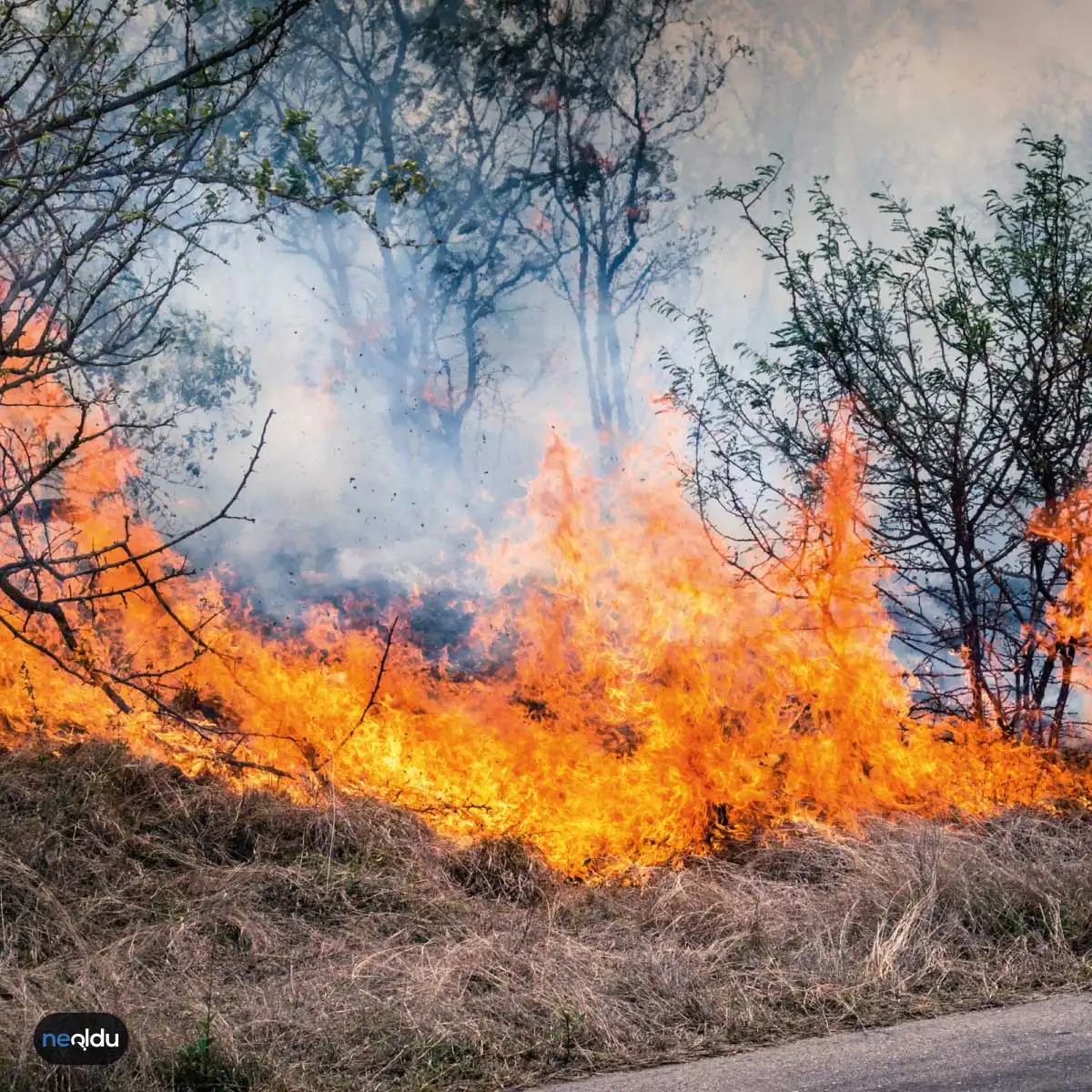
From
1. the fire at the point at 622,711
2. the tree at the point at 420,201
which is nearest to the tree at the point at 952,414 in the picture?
the fire at the point at 622,711

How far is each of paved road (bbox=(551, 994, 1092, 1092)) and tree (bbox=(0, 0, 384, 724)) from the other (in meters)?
3.57

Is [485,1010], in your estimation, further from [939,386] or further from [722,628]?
[939,386]

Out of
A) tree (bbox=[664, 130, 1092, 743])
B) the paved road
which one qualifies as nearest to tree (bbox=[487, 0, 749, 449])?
tree (bbox=[664, 130, 1092, 743])

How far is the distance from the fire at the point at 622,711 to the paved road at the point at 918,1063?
294cm

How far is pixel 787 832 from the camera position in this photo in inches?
305

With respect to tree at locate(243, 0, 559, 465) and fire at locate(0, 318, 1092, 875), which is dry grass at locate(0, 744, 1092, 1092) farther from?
tree at locate(243, 0, 559, 465)

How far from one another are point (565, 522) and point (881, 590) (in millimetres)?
2798

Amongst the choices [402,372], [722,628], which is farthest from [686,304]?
[722,628]

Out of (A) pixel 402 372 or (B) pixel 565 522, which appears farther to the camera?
(A) pixel 402 372

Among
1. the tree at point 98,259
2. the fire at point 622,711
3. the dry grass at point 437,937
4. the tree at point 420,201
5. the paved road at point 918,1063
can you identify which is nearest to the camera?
Answer: the paved road at point 918,1063

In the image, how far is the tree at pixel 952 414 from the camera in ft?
30.3

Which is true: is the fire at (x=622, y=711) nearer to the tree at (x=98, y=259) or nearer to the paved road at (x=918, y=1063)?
the tree at (x=98, y=259)
